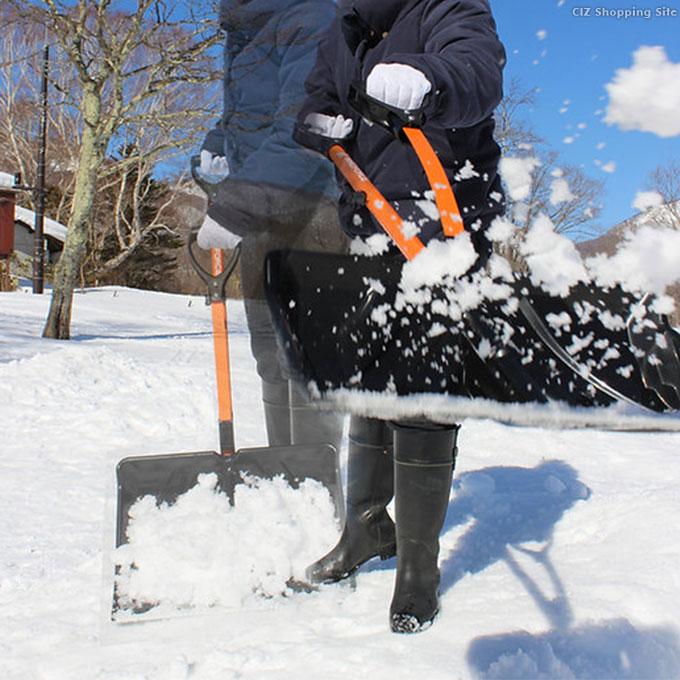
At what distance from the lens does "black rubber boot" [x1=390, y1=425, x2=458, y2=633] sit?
145 centimetres

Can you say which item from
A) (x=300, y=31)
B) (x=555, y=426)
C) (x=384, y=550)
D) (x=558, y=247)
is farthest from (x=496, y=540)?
(x=300, y=31)

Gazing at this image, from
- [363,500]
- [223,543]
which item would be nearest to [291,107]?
[363,500]

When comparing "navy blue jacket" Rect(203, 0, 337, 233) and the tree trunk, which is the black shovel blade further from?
the tree trunk

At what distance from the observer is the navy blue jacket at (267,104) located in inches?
65.1

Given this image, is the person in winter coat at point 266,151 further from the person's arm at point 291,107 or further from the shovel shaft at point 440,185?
the shovel shaft at point 440,185

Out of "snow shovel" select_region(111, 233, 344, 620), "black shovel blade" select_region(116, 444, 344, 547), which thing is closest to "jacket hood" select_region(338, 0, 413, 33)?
"snow shovel" select_region(111, 233, 344, 620)

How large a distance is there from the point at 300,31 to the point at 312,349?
971 mm

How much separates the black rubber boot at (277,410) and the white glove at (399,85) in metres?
1.30

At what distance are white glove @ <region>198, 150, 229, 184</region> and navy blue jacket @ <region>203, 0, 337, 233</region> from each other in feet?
0.21

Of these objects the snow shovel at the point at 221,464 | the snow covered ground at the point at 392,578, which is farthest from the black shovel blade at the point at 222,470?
the snow covered ground at the point at 392,578

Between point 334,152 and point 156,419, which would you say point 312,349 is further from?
point 156,419

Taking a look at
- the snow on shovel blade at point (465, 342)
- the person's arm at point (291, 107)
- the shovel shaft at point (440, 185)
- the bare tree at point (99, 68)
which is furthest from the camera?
the bare tree at point (99, 68)

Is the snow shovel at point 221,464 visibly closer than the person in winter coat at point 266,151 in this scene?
No

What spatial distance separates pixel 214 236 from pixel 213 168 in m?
0.26
